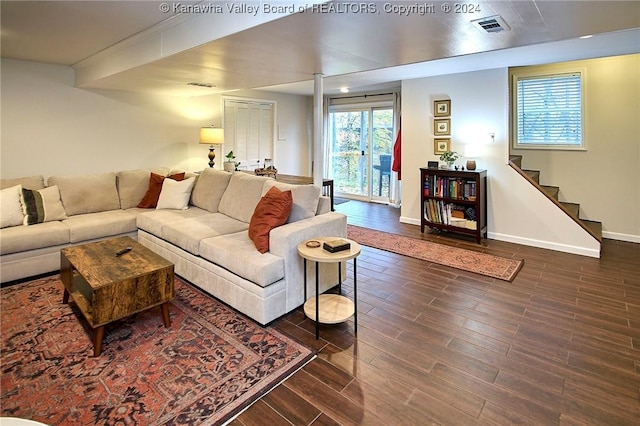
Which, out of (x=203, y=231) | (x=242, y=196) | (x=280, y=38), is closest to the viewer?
(x=280, y=38)

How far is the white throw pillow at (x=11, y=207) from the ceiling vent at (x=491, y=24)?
4.40 meters

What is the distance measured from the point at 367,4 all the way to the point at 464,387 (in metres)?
2.16

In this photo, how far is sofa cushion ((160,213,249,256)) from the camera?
320 cm

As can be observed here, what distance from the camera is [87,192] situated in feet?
13.8

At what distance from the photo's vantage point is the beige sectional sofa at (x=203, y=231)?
264 centimetres

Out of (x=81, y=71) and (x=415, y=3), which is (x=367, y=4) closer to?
(x=415, y=3)

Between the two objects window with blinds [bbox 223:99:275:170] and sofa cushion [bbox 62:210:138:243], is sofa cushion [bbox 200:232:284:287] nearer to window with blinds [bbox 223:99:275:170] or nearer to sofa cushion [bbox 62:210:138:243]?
sofa cushion [bbox 62:210:138:243]

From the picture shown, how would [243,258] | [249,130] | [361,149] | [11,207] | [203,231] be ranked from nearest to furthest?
1. [243,258]
2. [203,231]
3. [11,207]
4. [249,130]
5. [361,149]

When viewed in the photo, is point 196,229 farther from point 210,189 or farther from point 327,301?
point 327,301

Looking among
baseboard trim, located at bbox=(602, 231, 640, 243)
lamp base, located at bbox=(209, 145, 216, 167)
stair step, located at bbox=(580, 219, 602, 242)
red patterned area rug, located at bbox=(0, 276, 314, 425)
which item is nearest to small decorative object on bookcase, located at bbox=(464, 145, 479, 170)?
stair step, located at bbox=(580, 219, 602, 242)

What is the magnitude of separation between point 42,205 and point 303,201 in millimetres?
2906

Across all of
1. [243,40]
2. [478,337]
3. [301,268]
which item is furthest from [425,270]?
[243,40]

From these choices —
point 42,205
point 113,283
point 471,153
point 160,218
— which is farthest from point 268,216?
point 471,153

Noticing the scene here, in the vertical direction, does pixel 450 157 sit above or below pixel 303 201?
above
